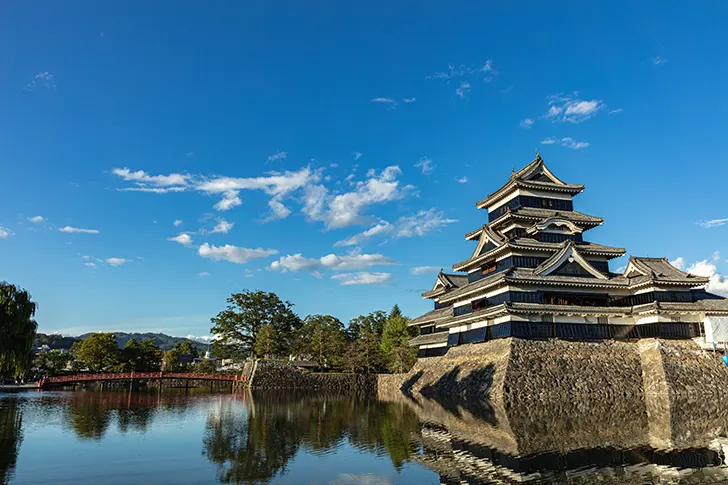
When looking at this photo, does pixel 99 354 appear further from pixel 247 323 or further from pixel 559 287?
pixel 559 287

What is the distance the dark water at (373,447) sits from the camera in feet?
40.6

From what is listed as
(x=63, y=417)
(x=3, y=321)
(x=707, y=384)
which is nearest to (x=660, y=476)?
(x=707, y=384)

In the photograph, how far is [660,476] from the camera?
476 inches

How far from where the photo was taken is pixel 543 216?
1439 inches

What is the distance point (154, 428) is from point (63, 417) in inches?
257

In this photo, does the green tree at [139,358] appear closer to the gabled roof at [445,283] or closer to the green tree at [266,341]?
the green tree at [266,341]

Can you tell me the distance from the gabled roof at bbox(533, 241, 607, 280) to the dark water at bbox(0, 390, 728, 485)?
9.17 meters

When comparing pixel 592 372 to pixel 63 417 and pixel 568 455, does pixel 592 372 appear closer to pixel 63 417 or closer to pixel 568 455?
pixel 568 455

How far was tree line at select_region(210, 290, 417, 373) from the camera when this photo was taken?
5328 cm

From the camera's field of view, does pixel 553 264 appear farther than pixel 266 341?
No

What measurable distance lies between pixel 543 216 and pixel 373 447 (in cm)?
2535

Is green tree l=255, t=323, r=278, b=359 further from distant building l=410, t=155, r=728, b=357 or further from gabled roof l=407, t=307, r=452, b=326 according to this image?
distant building l=410, t=155, r=728, b=357

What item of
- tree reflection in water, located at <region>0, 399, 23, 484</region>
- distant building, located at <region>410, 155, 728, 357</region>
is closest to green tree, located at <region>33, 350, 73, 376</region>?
tree reflection in water, located at <region>0, 399, 23, 484</region>

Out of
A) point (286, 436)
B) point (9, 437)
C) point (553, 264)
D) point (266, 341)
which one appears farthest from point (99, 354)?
point (553, 264)
